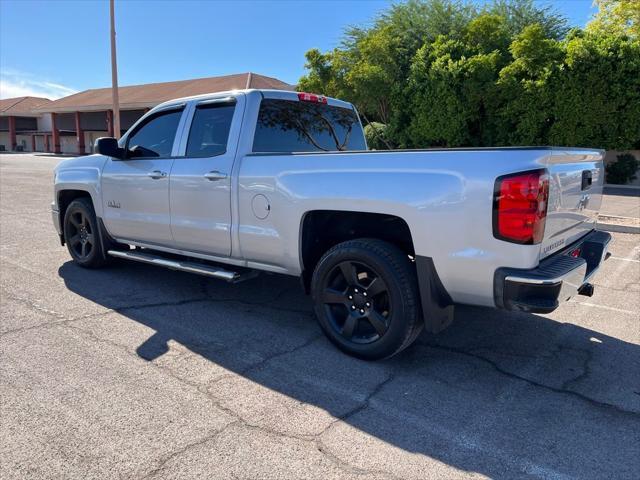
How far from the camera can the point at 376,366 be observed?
374 cm

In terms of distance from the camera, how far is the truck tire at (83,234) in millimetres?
6020

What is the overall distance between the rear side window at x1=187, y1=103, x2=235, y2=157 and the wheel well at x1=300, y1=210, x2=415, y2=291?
116 centimetres

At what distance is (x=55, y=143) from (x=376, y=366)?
58.0 metres

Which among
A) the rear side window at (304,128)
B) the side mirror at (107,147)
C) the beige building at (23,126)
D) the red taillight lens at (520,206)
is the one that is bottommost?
the red taillight lens at (520,206)

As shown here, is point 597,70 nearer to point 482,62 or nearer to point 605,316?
point 482,62

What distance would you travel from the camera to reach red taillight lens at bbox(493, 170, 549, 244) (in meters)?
2.99

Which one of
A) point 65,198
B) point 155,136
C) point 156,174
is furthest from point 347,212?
point 65,198

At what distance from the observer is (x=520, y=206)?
301cm

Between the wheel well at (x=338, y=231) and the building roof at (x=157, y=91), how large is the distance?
30.9 m

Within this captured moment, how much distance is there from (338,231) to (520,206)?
5.29 ft

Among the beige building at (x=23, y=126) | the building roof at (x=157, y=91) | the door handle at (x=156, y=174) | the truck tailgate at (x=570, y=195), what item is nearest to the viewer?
the truck tailgate at (x=570, y=195)

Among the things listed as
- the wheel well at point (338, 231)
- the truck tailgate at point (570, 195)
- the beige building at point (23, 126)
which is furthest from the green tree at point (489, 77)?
the beige building at point (23, 126)

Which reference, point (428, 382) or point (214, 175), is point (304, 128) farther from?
point (428, 382)

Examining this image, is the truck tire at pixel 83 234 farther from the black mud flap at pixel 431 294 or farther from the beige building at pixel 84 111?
the beige building at pixel 84 111
